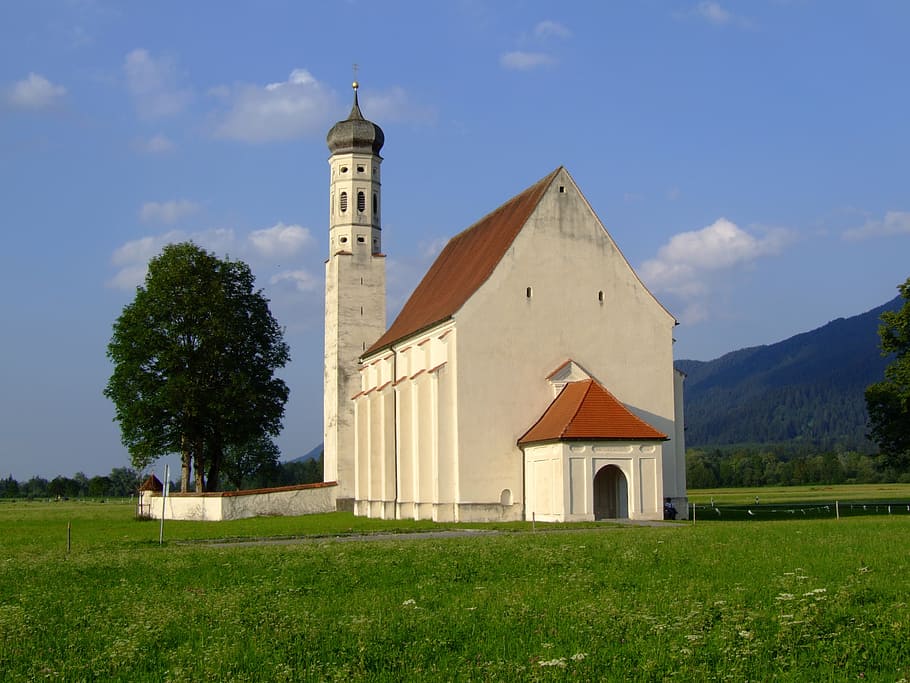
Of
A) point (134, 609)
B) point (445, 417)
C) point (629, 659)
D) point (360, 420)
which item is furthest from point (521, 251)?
point (629, 659)

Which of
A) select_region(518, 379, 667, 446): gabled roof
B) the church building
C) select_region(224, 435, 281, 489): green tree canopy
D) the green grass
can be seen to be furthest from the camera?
select_region(224, 435, 281, 489): green tree canopy

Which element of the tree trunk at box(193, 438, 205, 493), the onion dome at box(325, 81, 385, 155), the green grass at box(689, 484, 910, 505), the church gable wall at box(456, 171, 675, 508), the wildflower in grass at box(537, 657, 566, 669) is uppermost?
the onion dome at box(325, 81, 385, 155)

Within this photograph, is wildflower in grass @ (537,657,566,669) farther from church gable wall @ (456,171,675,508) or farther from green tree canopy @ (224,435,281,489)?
green tree canopy @ (224,435,281,489)

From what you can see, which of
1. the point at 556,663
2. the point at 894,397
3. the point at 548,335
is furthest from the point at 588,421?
the point at 556,663

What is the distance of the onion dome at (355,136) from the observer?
60.2 meters

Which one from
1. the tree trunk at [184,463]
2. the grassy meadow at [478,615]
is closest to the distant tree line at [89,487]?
the tree trunk at [184,463]

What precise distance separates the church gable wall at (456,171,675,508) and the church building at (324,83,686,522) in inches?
2.0

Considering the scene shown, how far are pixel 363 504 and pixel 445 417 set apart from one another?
1334cm

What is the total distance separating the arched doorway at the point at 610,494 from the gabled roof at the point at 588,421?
1.49 metres

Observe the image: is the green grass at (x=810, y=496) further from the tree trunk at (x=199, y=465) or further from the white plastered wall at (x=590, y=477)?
the tree trunk at (x=199, y=465)

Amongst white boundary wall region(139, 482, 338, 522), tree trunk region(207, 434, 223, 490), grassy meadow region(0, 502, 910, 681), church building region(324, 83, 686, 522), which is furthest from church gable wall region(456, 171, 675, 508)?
tree trunk region(207, 434, 223, 490)

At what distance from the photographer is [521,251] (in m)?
41.4

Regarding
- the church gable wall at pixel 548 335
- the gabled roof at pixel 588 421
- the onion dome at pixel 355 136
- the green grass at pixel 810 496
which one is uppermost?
the onion dome at pixel 355 136

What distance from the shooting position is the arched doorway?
1479 inches
